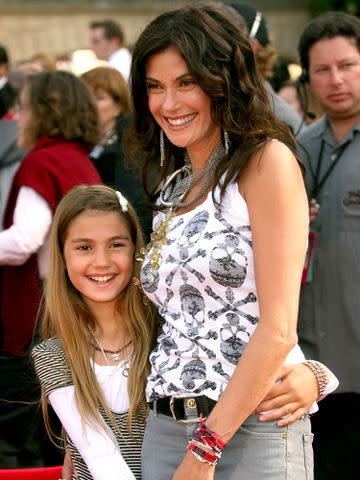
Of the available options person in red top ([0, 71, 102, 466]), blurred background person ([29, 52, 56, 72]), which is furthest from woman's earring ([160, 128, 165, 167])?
blurred background person ([29, 52, 56, 72])

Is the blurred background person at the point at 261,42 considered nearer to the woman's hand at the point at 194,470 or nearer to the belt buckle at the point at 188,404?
the belt buckle at the point at 188,404

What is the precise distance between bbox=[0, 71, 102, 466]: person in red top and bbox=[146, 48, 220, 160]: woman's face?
1.89 meters

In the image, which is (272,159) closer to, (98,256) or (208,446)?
(208,446)

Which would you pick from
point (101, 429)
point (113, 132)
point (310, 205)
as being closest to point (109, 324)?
point (101, 429)

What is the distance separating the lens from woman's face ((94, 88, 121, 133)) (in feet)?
18.8

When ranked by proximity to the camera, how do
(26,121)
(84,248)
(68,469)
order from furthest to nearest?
(26,121) → (84,248) → (68,469)

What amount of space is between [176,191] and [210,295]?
0.41 metres

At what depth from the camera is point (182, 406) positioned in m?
2.39

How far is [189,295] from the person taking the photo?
239cm

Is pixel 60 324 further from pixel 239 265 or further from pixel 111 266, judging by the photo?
pixel 239 265

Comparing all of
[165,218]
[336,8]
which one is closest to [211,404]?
[165,218]

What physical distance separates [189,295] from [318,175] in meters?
1.56

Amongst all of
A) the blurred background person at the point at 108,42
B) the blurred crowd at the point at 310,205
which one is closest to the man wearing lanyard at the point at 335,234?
the blurred crowd at the point at 310,205

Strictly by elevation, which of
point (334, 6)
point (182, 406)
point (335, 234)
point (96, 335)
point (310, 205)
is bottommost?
point (182, 406)
